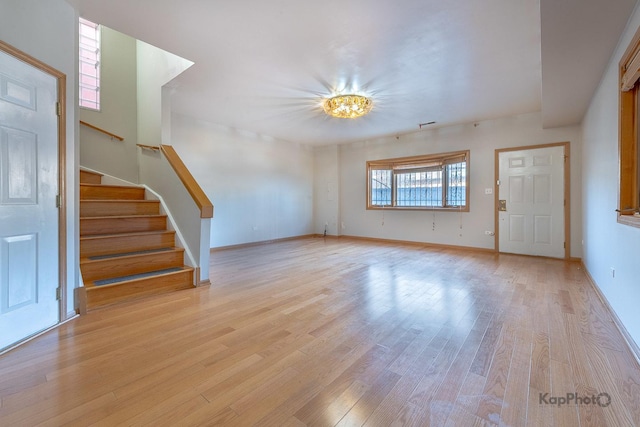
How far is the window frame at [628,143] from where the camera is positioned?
6.88 ft

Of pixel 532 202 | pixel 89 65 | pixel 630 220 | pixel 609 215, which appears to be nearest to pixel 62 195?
pixel 89 65

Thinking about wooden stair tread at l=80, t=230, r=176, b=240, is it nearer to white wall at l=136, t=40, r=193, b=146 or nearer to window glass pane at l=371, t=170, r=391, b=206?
white wall at l=136, t=40, r=193, b=146

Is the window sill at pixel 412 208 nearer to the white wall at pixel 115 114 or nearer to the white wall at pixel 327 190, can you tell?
the white wall at pixel 327 190

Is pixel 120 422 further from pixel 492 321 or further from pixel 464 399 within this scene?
pixel 492 321

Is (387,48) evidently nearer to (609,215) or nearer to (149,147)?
(609,215)

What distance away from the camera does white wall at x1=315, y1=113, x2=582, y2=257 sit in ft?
16.0

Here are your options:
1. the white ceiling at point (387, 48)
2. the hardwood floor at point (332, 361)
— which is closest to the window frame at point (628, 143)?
the white ceiling at point (387, 48)

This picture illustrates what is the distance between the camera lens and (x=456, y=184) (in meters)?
5.98

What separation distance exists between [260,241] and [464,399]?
5.64m

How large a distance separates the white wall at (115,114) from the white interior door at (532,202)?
6.62 m

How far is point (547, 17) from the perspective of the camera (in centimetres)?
199

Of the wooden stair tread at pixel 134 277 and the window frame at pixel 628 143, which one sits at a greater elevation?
the window frame at pixel 628 143

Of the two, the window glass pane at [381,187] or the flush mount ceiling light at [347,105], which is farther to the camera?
the window glass pane at [381,187]

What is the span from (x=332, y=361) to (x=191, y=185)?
270 centimetres
